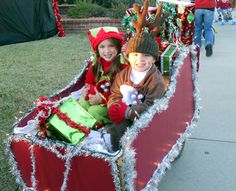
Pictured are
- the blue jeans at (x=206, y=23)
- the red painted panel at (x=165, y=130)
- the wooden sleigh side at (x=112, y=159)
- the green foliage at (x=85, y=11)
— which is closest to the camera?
the wooden sleigh side at (x=112, y=159)

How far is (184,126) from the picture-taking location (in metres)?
3.00

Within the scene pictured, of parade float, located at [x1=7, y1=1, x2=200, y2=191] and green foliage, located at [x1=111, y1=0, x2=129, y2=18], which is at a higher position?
parade float, located at [x1=7, y1=1, x2=200, y2=191]

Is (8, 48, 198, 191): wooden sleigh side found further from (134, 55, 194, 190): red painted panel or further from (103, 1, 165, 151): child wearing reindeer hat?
(103, 1, 165, 151): child wearing reindeer hat

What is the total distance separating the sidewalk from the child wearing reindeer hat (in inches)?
29.8

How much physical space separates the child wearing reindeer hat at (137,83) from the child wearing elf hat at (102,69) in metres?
0.20

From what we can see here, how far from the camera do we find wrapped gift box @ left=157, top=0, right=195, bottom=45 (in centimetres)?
382

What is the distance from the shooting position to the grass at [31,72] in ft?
13.8

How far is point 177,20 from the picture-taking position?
389cm

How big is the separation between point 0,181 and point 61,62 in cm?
375

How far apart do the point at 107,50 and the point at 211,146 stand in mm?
1361

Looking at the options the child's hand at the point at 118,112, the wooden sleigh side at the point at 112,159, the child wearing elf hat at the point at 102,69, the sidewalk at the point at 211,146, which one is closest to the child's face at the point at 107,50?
the child wearing elf hat at the point at 102,69

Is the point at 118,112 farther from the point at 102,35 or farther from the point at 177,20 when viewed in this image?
the point at 177,20

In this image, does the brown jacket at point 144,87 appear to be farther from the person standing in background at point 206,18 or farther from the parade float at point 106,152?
the person standing in background at point 206,18

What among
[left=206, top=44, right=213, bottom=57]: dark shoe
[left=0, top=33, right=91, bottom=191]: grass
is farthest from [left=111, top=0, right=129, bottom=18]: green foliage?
[left=206, top=44, right=213, bottom=57]: dark shoe
